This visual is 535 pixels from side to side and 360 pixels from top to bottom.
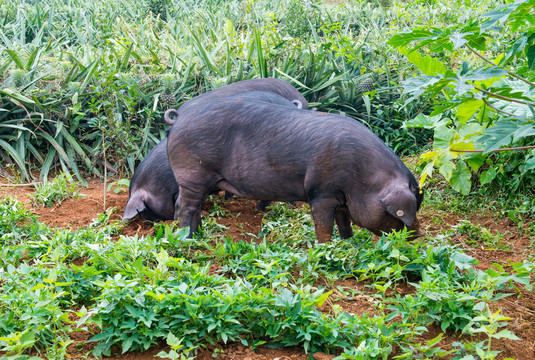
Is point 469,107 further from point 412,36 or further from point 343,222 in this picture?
point 343,222

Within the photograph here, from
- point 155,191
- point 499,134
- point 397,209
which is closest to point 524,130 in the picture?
point 499,134

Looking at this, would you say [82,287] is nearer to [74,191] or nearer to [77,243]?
[77,243]

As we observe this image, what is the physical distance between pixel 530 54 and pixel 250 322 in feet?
5.93

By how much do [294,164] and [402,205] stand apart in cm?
79

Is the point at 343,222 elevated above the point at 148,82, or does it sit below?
below

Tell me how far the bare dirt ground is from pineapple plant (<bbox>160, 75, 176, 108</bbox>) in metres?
1.22

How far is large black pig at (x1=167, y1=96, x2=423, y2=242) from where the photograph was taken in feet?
12.5

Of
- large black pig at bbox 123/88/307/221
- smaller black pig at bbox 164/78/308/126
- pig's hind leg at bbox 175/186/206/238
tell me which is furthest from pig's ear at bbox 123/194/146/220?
smaller black pig at bbox 164/78/308/126

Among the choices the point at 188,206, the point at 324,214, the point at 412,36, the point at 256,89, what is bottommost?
the point at 188,206

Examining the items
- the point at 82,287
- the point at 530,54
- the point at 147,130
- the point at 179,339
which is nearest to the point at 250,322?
the point at 179,339

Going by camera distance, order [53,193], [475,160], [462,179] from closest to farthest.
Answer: [475,160] < [462,179] < [53,193]

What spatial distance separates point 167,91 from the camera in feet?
22.5

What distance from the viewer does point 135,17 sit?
34.2 ft

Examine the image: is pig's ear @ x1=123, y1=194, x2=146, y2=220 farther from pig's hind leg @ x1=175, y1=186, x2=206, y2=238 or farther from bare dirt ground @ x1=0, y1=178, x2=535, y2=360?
pig's hind leg @ x1=175, y1=186, x2=206, y2=238
